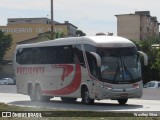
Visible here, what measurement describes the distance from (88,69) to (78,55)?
1299mm

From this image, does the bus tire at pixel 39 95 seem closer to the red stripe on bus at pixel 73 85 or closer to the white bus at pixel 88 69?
the white bus at pixel 88 69

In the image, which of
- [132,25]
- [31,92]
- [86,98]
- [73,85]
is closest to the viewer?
[86,98]

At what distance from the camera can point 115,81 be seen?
2395 cm

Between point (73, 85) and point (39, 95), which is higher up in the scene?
point (73, 85)

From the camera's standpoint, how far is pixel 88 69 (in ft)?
80.8

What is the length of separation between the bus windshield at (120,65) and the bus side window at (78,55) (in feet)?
5.00

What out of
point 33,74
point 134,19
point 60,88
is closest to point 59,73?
point 60,88

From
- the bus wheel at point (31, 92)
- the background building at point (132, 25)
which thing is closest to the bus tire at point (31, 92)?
the bus wheel at point (31, 92)

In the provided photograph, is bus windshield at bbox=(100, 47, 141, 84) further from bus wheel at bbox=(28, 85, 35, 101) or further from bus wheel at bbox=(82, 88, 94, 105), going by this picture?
bus wheel at bbox=(28, 85, 35, 101)

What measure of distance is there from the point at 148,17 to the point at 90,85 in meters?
113

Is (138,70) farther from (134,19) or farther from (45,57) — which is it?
(134,19)

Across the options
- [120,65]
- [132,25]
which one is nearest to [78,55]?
[120,65]

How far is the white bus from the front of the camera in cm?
2398

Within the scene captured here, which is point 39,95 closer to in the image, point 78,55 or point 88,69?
point 78,55
